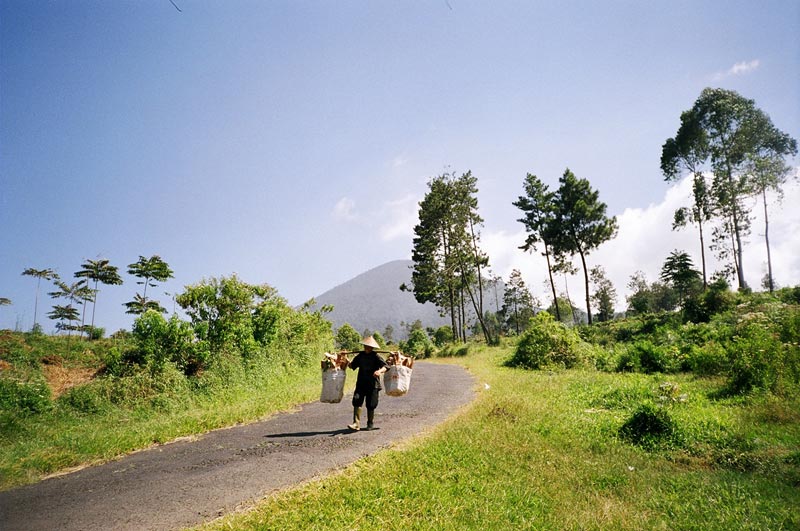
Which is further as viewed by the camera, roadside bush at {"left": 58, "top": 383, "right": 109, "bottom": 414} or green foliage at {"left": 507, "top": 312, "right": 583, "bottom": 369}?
green foliage at {"left": 507, "top": 312, "right": 583, "bottom": 369}

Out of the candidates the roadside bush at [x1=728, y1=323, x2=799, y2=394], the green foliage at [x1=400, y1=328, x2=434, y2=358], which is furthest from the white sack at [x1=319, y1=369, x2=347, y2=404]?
the green foliage at [x1=400, y1=328, x2=434, y2=358]

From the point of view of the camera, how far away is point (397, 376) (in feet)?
30.2

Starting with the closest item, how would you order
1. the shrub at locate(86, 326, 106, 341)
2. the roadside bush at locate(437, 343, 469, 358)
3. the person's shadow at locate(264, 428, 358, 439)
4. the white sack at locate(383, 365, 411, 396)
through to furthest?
the person's shadow at locate(264, 428, 358, 439) → the white sack at locate(383, 365, 411, 396) → the shrub at locate(86, 326, 106, 341) → the roadside bush at locate(437, 343, 469, 358)

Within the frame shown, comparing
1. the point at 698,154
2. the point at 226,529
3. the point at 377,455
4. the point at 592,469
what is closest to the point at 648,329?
the point at 698,154

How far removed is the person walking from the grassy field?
1691 millimetres

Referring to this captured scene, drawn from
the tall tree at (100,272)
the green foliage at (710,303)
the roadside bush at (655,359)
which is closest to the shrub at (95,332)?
the tall tree at (100,272)

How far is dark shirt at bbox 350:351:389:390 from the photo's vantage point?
367 inches

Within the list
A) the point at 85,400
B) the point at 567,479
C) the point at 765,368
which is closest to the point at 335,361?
the point at 567,479

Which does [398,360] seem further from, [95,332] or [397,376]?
[95,332]

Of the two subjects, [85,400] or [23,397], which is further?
[85,400]

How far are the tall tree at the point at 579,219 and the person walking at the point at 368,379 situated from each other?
122ft

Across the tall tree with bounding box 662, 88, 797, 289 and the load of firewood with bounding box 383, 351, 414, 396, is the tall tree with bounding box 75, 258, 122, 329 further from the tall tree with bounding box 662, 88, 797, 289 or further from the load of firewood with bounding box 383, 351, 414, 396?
the tall tree with bounding box 662, 88, 797, 289

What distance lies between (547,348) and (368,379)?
1525 cm

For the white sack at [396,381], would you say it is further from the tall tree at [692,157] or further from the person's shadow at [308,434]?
the tall tree at [692,157]
